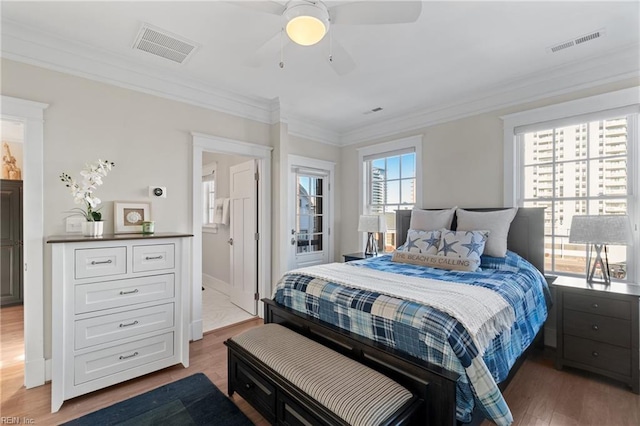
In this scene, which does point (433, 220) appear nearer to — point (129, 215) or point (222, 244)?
point (129, 215)

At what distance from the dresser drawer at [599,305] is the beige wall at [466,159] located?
1.14m

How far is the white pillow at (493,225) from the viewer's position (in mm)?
2759

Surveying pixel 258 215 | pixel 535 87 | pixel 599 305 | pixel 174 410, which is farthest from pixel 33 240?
pixel 535 87

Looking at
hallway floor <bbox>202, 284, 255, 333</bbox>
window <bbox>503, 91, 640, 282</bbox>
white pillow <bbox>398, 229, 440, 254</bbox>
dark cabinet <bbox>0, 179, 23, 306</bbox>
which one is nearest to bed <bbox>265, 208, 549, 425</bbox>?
white pillow <bbox>398, 229, 440, 254</bbox>

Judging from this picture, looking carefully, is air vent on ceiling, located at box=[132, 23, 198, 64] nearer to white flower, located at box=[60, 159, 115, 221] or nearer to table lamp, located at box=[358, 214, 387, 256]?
white flower, located at box=[60, 159, 115, 221]

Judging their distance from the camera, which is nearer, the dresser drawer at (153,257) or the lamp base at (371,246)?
the dresser drawer at (153,257)

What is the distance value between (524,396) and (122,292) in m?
3.08

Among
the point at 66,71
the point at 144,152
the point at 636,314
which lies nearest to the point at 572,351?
the point at 636,314

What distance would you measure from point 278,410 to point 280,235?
2232 mm

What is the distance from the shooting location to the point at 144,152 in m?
2.86

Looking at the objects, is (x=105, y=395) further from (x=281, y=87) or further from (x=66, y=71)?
(x=281, y=87)

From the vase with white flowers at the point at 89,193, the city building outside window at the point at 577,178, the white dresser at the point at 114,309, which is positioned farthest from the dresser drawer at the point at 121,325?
the city building outside window at the point at 577,178

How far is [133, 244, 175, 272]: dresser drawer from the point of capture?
2350 millimetres

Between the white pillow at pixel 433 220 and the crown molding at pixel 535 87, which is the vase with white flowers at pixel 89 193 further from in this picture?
the crown molding at pixel 535 87
